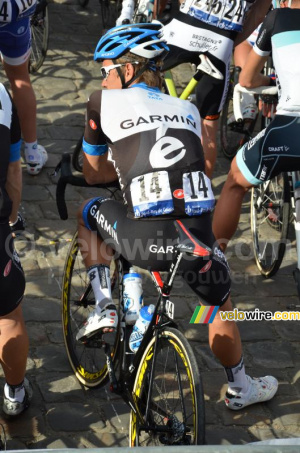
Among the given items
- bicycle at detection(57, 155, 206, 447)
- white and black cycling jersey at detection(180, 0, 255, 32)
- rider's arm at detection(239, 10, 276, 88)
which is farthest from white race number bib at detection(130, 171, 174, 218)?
white and black cycling jersey at detection(180, 0, 255, 32)

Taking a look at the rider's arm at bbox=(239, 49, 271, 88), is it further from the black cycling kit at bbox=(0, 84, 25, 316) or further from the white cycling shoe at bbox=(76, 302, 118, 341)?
the white cycling shoe at bbox=(76, 302, 118, 341)

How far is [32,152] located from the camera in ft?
25.5

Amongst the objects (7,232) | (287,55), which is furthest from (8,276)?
(287,55)

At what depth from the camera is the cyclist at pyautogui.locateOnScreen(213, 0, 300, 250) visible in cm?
560

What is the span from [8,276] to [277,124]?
2200 millimetres

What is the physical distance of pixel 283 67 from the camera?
5.60 metres

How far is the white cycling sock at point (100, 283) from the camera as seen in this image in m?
4.87

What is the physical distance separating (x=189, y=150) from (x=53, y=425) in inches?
72.8

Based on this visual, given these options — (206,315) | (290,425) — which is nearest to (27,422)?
(206,315)

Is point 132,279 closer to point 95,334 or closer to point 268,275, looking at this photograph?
point 95,334

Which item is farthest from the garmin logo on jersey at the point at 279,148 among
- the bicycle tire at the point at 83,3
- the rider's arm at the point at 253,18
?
the bicycle tire at the point at 83,3

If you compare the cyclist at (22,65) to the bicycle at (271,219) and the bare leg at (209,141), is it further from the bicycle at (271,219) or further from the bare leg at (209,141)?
the bicycle at (271,219)

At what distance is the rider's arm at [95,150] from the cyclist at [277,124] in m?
1.26

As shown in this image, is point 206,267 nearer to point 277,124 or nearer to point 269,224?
point 277,124
